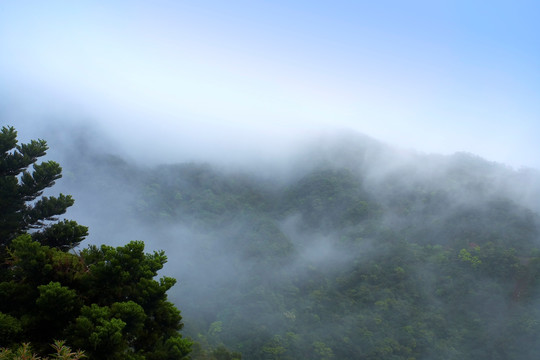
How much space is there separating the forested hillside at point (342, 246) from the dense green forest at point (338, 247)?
0.24 meters

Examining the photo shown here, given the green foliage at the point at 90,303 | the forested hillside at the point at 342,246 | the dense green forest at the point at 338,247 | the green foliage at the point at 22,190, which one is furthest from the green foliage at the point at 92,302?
the forested hillside at the point at 342,246

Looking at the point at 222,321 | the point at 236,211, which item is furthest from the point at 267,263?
the point at 236,211

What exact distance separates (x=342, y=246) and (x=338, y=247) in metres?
0.90

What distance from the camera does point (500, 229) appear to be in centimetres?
5159

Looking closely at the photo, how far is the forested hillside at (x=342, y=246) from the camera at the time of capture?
38781 mm

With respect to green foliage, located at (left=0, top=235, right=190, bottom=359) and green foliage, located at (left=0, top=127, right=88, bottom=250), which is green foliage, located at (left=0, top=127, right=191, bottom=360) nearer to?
green foliage, located at (left=0, top=235, right=190, bottom=359)

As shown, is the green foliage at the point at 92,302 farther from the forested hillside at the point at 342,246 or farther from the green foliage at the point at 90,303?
the forested hillside at the point at 342,246

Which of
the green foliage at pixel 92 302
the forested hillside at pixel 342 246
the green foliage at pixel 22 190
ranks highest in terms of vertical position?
the forested hillside at pixel 342 246

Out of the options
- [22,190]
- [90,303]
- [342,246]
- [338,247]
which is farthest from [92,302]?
[338,247]

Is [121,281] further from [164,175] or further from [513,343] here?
[164,175]

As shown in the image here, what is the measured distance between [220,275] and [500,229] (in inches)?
1791

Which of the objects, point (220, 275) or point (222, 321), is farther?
point (220, 275)

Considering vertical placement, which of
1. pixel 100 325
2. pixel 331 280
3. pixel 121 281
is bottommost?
pixel 100 325

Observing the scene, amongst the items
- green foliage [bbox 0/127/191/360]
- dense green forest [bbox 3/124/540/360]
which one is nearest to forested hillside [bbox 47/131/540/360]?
dense green forest [bbox 3/124/540/360]
